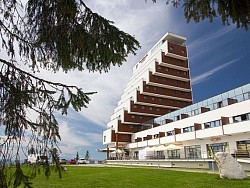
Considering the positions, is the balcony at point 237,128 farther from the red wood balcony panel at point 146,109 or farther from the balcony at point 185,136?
the red wood balcony panel at point 146,109

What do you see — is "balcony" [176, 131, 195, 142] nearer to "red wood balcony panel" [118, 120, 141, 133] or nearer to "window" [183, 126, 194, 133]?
"window" [183, 126, 194, 133]

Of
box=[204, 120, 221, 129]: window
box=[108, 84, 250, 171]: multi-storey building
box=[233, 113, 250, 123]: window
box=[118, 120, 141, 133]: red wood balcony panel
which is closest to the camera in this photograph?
box=[108, 84, 250, 171]: multi-storey building

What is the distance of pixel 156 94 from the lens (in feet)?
196

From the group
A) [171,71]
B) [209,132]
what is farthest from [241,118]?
[171,71]

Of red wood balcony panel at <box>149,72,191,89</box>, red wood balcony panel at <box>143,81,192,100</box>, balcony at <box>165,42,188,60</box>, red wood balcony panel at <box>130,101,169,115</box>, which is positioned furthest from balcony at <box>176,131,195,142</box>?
balcony at <box>165,42,188,60</box>

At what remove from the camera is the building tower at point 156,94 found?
58594 mm


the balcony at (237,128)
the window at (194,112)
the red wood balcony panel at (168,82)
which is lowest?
the balcony at (237,128)

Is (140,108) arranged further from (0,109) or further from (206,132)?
(0,109)

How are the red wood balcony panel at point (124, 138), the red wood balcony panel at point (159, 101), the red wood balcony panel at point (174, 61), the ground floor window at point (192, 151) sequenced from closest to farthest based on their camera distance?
the ground floor window at point (192, 151)
the red wood balcony panel at point (124, 138)
the red wood balcony panel at point (159, 101)
the red wood balcony panel at point (174, 61)

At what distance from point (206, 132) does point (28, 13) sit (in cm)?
3140

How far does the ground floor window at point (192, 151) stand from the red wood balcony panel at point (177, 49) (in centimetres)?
2949

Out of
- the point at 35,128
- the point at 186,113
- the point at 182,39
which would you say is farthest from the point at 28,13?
the point at 182,39

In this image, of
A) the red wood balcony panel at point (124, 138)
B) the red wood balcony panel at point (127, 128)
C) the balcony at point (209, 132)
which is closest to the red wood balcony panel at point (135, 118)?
the red wood balcony panel at point (127, 128)

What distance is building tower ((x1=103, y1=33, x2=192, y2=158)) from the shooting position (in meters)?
58.6
